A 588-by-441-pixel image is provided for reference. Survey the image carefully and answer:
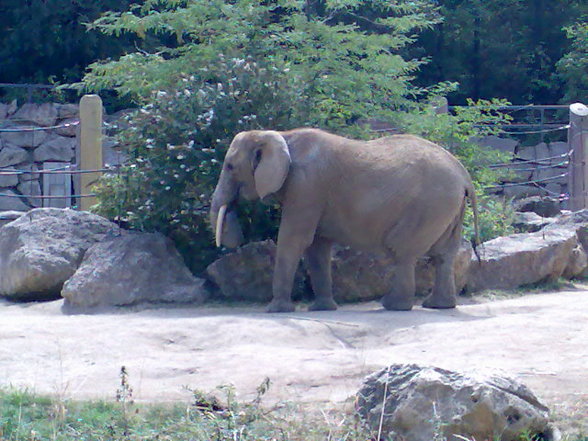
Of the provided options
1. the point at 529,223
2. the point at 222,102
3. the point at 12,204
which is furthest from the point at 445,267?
the point at 12,204

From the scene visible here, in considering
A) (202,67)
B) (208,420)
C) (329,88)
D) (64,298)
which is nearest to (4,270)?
(64,298)

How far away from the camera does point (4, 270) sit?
9453mm

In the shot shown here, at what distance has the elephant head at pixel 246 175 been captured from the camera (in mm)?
8328

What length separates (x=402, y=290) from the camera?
848cm

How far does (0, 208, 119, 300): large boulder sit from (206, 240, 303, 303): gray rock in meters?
1.21

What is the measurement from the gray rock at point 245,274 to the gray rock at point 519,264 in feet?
5.85

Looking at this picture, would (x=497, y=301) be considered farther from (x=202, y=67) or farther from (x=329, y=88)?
(x=202, y=67)

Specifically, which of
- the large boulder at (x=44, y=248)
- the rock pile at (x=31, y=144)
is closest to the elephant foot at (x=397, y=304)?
the large boulder at (x=44, y=248)

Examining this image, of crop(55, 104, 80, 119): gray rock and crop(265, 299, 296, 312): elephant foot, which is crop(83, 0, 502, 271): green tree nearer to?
crop(265, 299, 296, 312): elephant foot

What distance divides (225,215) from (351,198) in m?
1.06

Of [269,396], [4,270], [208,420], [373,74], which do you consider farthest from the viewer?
[373,74]

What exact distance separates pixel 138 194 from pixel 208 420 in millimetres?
5287

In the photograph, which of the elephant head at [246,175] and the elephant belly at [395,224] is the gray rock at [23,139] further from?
the elephant belly at [395,224]

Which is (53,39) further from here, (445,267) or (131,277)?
(445,267)
